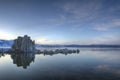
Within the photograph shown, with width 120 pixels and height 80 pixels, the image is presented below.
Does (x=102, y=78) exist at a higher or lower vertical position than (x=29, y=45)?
lower

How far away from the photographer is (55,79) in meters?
30.5

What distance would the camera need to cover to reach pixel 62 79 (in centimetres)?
3078

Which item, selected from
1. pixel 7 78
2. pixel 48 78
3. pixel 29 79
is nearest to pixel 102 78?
pixel 48 78

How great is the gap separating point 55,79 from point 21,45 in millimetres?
86384

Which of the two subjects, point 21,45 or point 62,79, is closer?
point 62,79

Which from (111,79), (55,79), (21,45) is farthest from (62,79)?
(21,45)

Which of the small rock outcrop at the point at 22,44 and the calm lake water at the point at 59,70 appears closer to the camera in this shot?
the calm lake water at the point at 59,70

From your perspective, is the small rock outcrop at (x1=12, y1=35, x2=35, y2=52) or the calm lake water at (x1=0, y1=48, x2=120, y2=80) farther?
the small rock outcrop at (x1=12, y1=35, x2=35, y2=52)

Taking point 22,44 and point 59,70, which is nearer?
point 59,70

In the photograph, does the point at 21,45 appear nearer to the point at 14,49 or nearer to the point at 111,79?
the point at 14,49

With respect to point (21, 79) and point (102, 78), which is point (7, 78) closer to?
point (21, 79)

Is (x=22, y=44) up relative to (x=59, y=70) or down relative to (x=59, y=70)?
up

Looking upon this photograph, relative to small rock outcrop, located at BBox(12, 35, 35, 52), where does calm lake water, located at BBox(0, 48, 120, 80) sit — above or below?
below

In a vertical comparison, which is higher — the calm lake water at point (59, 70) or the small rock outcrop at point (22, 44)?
the small rock outcrop at point (22, 44)
